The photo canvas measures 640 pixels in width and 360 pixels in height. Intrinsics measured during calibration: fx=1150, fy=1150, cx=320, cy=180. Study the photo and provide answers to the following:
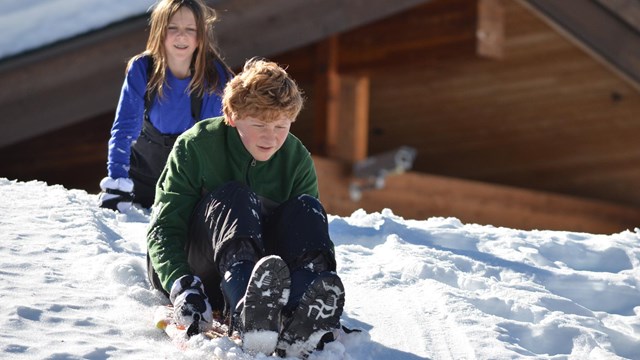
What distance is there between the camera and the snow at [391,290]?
3.23 m

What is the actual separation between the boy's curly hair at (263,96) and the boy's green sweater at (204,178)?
121mm

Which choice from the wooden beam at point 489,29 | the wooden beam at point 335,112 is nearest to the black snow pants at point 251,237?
the wooden beam at point 489,29

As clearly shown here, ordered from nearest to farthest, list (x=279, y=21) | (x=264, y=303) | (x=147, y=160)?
(x=264, y=303)
(x=147, y=160)
(x=279, y=21)

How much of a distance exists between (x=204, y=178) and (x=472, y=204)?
8.25 metres

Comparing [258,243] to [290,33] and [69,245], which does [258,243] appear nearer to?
[69,245]

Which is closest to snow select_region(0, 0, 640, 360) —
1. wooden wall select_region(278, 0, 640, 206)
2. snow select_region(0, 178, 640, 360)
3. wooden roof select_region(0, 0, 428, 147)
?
snow select_region(0, 178, 640, 360)

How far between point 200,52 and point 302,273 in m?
2.14

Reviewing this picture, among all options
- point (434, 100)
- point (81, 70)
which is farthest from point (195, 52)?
point (434, 100)

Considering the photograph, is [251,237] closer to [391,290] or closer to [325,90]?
[391,290]

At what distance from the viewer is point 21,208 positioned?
4688mm

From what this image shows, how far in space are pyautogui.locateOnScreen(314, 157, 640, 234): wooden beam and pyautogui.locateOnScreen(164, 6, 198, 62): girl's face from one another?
183 inches

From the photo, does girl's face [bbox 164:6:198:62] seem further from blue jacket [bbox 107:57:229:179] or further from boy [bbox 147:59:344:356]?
boy [bbox 147:59:344:356]

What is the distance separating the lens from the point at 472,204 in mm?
11484

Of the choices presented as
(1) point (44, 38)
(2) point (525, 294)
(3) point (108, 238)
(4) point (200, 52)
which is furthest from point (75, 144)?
(2) point (525, 294)
